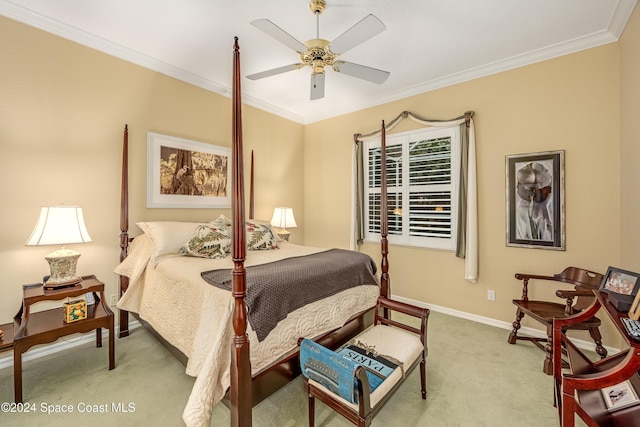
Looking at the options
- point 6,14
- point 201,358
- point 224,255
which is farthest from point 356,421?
point 6,14

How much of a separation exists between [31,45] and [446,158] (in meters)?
4.25

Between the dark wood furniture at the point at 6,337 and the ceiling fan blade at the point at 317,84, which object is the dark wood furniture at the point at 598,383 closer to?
the ceiling fan blade at the point at 317,84

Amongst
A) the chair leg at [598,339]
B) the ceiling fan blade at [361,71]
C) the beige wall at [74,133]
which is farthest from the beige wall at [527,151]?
the beige wall at [74,133]

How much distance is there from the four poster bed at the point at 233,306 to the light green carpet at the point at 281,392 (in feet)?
1.01

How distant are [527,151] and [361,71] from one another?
78.5 inches

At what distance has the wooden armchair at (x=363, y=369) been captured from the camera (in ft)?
4.32

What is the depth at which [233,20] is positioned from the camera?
238 cm

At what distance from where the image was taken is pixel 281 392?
1966mm

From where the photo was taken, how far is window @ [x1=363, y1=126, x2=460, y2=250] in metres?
3.43

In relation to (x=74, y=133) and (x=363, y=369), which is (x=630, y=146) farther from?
(x=74, y=133)

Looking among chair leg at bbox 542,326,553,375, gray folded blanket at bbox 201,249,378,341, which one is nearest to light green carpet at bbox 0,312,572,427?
chair leg at bbox 542,326,553,375

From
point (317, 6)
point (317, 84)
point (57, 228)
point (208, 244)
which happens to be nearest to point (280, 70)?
point (317, 84)

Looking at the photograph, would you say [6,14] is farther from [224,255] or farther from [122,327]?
[122,327]

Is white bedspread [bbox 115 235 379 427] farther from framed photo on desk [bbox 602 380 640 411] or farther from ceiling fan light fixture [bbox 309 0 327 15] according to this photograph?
ceiling fan light fixture [bbox 309 0 327 15]
